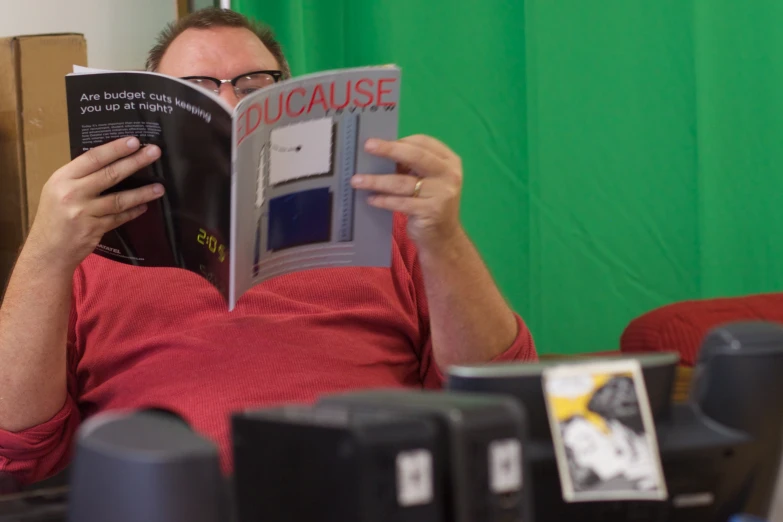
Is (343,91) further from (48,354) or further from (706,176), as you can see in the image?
(706,176)

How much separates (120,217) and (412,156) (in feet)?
1.17

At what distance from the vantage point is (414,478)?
1.57 feet

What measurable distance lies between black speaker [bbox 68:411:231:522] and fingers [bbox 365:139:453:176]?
1.84 ft

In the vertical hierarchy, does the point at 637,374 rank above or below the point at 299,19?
below

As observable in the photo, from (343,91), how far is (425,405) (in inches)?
21.1

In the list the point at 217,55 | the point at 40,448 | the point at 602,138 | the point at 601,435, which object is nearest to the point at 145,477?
the point at 601,435

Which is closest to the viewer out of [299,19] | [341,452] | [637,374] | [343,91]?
[341,452]

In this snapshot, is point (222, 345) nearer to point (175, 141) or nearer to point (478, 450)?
point (175, 141)

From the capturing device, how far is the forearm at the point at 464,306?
1.11 m

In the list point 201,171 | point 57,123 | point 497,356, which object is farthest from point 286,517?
point 57,123

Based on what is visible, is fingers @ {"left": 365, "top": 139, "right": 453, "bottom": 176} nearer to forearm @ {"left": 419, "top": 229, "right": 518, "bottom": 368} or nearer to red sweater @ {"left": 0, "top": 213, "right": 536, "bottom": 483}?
forearm @ {"left": 419, "top": 229, "right": 518, "bottom": 368}

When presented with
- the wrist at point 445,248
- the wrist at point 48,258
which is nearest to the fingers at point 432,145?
the wrist at point 445,248

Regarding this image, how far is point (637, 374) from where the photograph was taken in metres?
0.63

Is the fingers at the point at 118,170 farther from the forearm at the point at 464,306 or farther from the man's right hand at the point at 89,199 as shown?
the forearm at the point at 464,306
